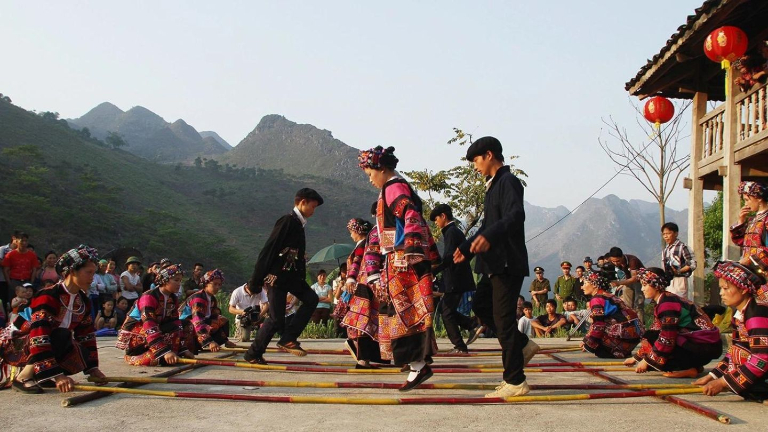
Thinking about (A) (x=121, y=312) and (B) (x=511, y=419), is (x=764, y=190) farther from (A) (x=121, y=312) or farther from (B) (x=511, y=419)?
(A) (x=121, y=312)

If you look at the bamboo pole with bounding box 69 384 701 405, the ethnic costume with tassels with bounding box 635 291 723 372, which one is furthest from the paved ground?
the ethnic costume with tassels with bounding box 635 291 723 372

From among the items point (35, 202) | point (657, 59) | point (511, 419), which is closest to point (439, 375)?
point (511, 419)

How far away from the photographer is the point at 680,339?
5508mm

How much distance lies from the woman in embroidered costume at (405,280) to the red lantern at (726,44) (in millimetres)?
6819

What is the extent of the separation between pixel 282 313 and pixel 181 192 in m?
60.5

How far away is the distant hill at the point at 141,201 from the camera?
3578 cm

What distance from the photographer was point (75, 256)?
507 centimetres

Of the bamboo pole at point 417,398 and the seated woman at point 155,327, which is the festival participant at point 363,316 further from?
the seated woman at point 155,327

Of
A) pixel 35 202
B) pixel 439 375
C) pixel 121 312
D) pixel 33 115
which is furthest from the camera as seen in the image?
pixel 33 115

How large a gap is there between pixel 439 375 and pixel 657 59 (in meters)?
8.04

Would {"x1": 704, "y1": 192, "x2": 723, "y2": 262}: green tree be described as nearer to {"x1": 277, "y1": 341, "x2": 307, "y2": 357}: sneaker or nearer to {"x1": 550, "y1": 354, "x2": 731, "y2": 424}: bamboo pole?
{"x1": 277, "y1": 341, "x2": 307, "y2": 357}: sneaker

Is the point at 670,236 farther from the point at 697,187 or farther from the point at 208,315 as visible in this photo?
the point at 208,315

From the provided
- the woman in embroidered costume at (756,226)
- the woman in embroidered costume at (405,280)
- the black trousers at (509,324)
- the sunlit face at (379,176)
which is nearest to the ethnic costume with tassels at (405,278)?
the woman in embroidered costume at (405,280)

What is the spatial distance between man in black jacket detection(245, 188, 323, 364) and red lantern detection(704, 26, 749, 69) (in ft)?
21.5
